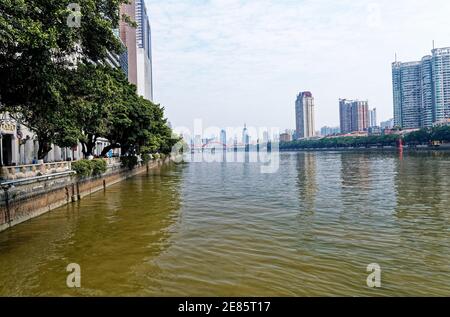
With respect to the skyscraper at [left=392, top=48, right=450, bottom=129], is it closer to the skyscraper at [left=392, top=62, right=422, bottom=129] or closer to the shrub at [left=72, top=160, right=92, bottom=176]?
the skyscraper at [left=392, top=62, right=422, bottom=129]

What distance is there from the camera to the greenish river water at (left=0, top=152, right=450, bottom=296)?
8.48 meters

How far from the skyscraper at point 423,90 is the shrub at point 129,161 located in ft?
429

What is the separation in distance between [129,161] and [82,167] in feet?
Result: 55.9

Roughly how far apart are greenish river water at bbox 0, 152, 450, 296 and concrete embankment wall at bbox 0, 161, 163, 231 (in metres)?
0.44

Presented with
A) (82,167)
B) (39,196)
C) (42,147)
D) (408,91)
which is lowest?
(39,196)

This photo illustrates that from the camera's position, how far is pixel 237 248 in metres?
11.5

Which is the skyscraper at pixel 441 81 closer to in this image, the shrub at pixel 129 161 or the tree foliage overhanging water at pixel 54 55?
the shrub at pixel 129 161

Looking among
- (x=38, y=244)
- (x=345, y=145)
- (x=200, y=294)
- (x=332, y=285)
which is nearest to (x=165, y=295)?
(x=200, y=294)

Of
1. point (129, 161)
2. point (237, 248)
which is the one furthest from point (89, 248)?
point (129, 161)

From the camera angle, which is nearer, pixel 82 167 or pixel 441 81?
pixel 82 167

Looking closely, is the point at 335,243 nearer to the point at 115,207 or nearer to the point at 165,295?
the point at 165,295

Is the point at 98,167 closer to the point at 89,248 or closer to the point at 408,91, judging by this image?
the point at 89,248

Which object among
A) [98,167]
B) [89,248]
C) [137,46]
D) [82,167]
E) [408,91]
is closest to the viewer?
[89,248]
